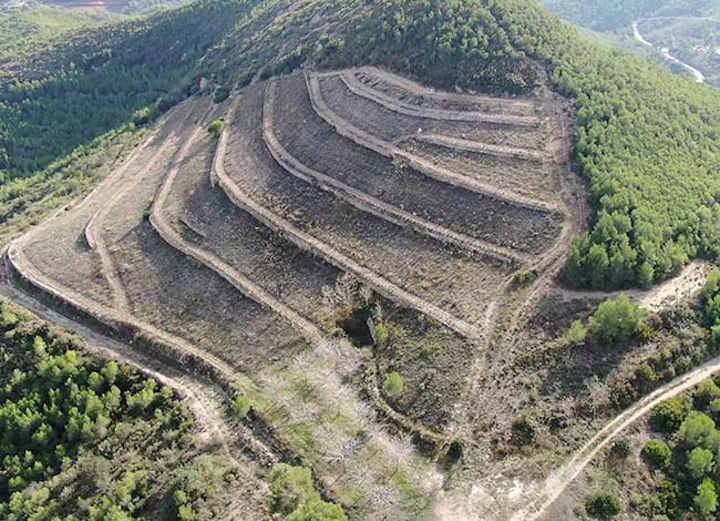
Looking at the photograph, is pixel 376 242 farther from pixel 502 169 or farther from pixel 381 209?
pixel 502 169

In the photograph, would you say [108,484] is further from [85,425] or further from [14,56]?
[14,56]

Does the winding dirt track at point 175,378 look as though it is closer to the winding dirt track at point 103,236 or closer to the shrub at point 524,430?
the winding dirt track at point 103,236

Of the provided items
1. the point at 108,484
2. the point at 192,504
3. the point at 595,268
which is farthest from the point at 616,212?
the point at 108,484

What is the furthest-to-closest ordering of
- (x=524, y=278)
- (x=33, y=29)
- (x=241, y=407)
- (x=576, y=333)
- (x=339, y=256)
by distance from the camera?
(x=33, y=29) < (x=339, y=256) < (x=524, y=278) < (x=576, y=333) < (x=241, y=407)

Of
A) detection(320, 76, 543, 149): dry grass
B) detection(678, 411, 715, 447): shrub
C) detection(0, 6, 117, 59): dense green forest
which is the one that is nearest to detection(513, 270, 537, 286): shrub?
detection(678, 411, 715, 447): shrub

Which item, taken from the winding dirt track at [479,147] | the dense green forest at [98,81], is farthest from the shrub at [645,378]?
the dense green forest at [98,81]

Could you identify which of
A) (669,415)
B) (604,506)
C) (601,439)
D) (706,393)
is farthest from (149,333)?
(706,393)
